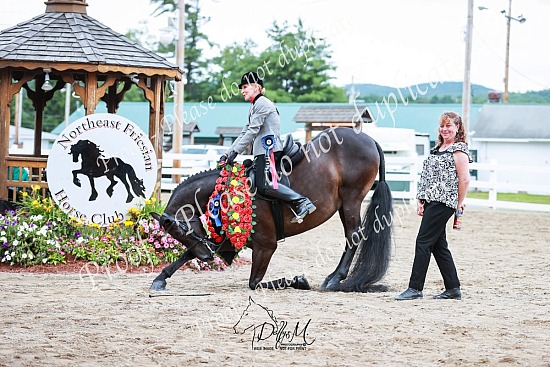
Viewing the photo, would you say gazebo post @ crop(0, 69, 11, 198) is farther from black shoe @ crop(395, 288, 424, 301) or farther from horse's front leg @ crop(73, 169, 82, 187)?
black shoe @ crop(395, 288, 424, 301)

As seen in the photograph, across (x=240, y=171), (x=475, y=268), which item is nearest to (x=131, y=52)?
(x=240, y=171)

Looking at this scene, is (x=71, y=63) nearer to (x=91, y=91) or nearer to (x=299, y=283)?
Result: (x=91, y=91)

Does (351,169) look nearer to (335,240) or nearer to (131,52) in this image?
(131,52)

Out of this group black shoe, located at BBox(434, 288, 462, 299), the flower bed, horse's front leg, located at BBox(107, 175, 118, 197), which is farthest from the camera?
horse's front leg, located at BBox(107, 175, 118, 197)

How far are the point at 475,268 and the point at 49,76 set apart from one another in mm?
6478

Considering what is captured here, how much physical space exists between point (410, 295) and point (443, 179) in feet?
3.79

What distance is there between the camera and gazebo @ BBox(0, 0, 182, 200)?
10844 millimetres

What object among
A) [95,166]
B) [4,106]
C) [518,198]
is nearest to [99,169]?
[95,166]

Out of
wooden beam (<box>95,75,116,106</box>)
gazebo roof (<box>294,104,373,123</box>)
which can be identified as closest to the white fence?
gazebo roof (<box>294,104,373,123</box>)

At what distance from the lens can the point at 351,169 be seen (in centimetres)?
902

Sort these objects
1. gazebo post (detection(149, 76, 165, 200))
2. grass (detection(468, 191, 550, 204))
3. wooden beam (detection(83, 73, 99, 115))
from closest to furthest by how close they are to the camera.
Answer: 1. wooden beam (detection(83, 73, 99, 115))
2. gazebo post (detection(149, 76, 165, 200))
3. grass (detection(468, 191, 550, 204))

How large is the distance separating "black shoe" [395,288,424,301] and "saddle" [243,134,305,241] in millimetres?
1497

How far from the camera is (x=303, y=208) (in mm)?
8547

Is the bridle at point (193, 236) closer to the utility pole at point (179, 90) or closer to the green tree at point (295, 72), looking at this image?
the utility pole at point (179, 90)
